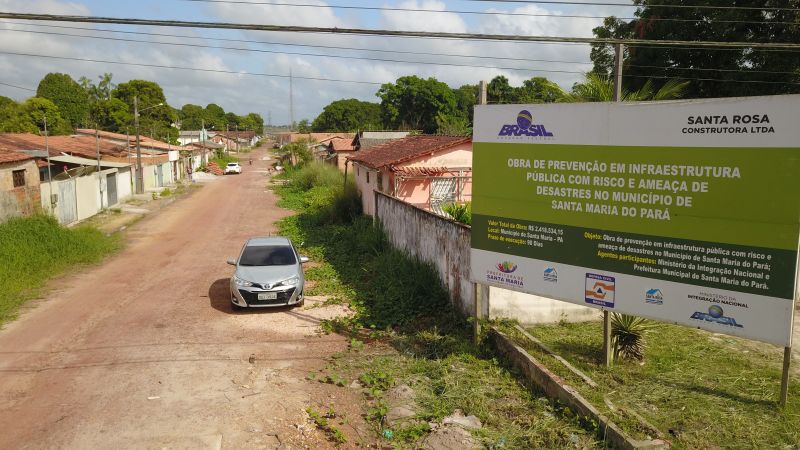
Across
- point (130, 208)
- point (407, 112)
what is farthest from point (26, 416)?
point (407, 112)

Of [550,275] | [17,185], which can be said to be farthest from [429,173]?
[17,185]

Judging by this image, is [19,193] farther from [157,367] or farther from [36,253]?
[157,367]

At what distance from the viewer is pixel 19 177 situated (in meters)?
20.0

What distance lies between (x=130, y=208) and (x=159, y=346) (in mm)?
23158

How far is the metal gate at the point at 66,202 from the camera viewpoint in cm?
2278

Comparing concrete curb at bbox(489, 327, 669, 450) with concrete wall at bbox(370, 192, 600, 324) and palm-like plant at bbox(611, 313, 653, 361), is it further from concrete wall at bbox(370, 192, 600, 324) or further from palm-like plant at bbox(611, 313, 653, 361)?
palm-like plant at bbox(611, 313, 653, 361)

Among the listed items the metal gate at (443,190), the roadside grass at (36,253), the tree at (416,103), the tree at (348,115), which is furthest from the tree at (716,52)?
the tree at (348,115)

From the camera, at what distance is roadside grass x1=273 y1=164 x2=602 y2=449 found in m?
6.75

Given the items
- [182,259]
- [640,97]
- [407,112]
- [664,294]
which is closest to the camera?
[664,294]

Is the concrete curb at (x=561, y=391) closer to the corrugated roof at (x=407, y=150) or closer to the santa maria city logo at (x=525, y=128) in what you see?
the santa maria city logo at (x=525, y=128)

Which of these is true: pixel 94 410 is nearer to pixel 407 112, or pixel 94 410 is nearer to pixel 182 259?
pixel 182 259

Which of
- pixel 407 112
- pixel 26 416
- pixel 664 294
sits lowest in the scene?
pixel 26 416

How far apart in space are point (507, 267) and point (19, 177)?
19091 mm

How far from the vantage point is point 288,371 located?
352 inches
